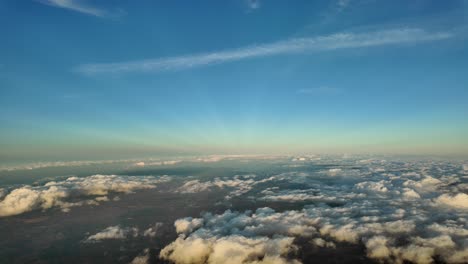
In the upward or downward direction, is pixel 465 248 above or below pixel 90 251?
above

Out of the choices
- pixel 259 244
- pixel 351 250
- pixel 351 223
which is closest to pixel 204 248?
pixel 259 244

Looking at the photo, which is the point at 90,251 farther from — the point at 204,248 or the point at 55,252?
the point at 204,248

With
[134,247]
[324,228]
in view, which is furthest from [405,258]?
[134,247]

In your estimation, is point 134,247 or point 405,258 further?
point 134,247

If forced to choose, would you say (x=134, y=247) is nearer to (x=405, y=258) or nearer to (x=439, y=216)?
(x=405, y=258)

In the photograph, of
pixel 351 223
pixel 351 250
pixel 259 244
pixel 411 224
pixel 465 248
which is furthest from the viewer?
pixel 351 223

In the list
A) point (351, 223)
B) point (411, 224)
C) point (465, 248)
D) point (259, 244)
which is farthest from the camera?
point (351, 223)

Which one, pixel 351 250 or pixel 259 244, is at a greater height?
pixel 259 244

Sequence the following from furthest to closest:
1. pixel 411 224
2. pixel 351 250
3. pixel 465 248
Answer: pixel 411 224 < pixel 351 250 < pixel 465 248

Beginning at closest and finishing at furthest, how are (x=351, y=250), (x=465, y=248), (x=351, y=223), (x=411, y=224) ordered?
(x=465, y=248)
(x=351, y=250)
(x=411, y=224)
(x=351, y=223)

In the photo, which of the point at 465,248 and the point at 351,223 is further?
the point at 351,223
